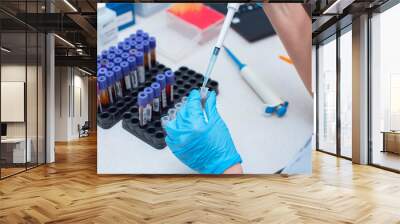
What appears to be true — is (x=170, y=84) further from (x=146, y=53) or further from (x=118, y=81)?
(x=118, y=81)

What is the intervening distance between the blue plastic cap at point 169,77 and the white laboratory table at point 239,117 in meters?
0.11

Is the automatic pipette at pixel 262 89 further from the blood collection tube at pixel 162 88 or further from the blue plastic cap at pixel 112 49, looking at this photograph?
the blue plastic cap at pixel 112 49

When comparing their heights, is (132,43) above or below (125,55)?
above

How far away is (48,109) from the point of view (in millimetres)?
8062

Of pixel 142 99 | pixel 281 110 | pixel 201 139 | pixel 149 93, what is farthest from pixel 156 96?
pixel 281 110

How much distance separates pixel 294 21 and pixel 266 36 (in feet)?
1.74

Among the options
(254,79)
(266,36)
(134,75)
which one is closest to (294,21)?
(266,36)

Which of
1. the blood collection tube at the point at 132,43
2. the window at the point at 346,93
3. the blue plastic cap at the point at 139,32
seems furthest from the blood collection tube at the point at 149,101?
the window at the point at 346,93

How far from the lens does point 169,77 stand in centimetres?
621

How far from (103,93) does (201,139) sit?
173 centimetres

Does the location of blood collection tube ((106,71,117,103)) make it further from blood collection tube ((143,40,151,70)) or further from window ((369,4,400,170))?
window ((369,4,400,170))

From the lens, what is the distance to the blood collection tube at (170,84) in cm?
621

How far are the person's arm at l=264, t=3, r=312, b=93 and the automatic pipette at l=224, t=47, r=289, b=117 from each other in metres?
0.55

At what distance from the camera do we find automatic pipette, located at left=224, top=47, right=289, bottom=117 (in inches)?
246
